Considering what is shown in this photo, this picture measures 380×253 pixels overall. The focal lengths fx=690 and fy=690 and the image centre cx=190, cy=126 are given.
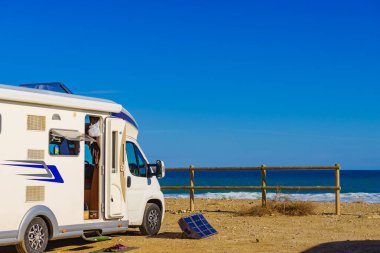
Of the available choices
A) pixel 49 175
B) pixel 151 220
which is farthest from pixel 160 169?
pixel 49 175

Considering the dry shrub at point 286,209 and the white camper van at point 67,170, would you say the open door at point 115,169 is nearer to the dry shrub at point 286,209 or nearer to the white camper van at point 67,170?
the white camper van at point 67,170

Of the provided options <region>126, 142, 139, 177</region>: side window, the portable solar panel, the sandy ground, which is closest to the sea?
the sandy ground

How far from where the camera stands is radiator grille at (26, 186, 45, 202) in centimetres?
1045

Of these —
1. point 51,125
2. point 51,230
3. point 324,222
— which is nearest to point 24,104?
point 51,125

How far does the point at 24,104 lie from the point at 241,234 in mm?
5545

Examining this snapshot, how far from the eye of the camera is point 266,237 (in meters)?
13.3

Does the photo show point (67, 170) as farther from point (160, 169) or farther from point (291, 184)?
point (291, 184)

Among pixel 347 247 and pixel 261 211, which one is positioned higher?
pixel 261 211

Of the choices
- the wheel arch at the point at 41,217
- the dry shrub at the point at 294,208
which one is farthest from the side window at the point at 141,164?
the dry shrub at the point at 294,208

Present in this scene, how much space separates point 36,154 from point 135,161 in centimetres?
301

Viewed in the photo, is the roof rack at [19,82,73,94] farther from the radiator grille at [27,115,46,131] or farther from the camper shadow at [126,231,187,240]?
the camper shadow at [126,231,187,240]

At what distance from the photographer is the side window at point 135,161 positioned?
520 inches

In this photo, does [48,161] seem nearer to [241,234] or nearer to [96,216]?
[96,216]

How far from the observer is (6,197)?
1002cm
